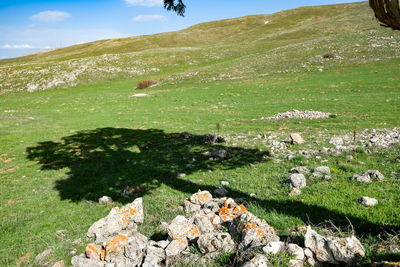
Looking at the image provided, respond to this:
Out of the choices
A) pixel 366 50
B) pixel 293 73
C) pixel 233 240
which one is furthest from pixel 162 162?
pixel 366 50

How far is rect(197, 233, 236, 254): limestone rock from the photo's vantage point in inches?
201

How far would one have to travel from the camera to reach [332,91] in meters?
29.4

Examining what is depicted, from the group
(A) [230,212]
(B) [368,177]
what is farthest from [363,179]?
(A) [230,212]

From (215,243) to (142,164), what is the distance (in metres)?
8.44

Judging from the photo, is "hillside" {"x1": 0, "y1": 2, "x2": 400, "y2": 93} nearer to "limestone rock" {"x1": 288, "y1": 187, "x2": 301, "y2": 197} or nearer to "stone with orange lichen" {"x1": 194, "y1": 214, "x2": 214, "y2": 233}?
"limestone rock" {"x1": 288, "y1": 187, "x2": 301, "y2": 197}

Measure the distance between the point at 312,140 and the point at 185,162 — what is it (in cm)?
770

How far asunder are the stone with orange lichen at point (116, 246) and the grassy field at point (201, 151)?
3.31ft

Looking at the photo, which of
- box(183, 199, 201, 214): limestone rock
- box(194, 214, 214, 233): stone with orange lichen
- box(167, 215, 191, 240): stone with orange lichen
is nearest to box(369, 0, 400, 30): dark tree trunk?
box(194, 214, 214, 233): stone with orange lichen

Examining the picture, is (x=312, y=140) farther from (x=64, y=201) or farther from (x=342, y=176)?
(x=64, y=201)

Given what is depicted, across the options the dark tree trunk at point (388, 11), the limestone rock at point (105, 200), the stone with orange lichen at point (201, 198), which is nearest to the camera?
the dark tree trunk at point (388, 11)

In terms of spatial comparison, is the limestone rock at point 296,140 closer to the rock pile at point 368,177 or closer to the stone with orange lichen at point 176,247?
the rock pile at point 368,177

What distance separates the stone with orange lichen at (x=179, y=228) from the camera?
224 inches

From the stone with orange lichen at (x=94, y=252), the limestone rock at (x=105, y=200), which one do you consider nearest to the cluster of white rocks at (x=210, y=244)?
the stone with orange lichen at (x=94, y=252)

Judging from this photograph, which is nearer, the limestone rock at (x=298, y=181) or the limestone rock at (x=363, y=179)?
the limestone rock at (x=363, y=179)
